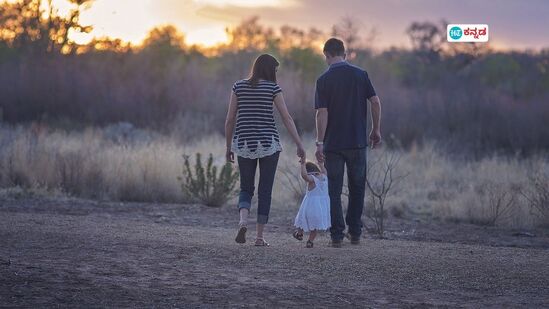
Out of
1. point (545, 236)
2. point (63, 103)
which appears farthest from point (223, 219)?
point (63, 103)

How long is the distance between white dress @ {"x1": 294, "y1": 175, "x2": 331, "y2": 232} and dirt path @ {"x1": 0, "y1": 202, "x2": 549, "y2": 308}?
0.89ft

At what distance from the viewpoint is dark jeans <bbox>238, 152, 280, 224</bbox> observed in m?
9.65

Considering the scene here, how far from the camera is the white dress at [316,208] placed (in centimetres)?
975

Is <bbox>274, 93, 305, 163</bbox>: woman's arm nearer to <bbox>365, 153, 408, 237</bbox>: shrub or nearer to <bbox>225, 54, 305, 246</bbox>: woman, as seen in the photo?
<bbox>225, 54, 305, 246</bbox>: woman

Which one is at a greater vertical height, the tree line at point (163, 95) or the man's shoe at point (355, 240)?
the tree line at point (163, 95)

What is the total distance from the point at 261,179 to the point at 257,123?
0.59 meters

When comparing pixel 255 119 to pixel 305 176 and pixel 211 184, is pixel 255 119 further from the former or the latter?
pixel 211 184

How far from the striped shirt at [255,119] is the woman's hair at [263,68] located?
0.16 feet

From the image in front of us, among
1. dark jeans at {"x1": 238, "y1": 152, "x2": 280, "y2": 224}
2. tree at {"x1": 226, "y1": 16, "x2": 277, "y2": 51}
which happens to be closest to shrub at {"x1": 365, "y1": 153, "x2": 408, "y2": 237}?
dark jeans at {"x1": 238, "y1": 152, "x2": 280, "y2": 224}

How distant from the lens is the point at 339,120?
32.3ft

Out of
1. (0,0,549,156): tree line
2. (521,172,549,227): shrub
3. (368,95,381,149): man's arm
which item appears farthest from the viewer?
(0,0,549,156): tree line

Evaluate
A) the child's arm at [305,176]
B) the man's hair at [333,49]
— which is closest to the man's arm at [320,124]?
→ the child's arm at [305,176]

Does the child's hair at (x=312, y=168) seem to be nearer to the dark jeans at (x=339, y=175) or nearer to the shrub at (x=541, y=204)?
the dark jeans at (x=339, y=175)
